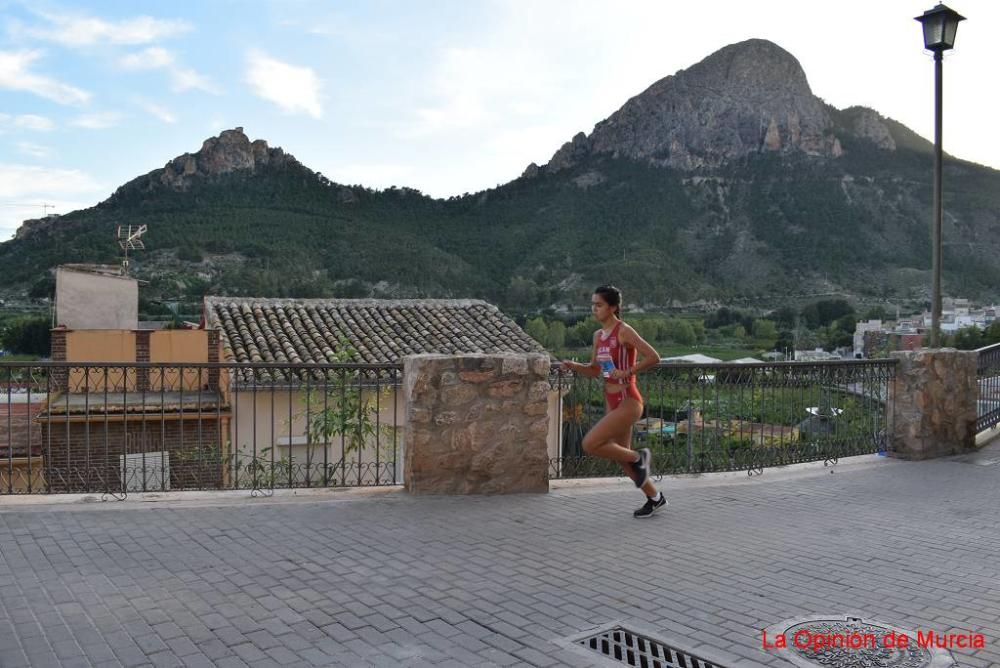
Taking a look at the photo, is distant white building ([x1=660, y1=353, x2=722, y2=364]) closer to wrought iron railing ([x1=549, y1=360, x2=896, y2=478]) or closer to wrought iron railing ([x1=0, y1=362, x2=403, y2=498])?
wrought iron railing ([x1=549, y1=360, x2=896, y2=478])

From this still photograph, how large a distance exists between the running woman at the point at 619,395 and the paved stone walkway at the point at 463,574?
1.29ft

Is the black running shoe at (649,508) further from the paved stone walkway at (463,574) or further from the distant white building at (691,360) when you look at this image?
the distant white building at (691,360)

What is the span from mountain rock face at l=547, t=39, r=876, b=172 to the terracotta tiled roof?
62.9 m

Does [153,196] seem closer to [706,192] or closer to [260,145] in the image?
[260,145]

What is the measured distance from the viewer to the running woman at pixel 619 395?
20.2 ft

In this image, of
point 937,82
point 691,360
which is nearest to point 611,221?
point 691,360

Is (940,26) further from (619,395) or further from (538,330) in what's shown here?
(538,330)

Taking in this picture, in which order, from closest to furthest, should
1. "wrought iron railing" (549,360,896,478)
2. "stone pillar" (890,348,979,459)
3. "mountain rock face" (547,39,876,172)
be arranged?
"wrought iron railing" (549,360,896,478)
"stone pillar" (890,348,979,459)
"mountain rock face" (547,39,876,172)

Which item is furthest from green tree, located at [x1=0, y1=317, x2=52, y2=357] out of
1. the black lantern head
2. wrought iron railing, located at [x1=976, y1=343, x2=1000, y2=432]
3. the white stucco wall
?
wrought iron railing, located at [x1=976, y1=343, x2=1000, y2=432]

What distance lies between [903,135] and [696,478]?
90.8 m

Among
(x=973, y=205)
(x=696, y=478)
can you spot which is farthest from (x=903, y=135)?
(x=696, y=478)

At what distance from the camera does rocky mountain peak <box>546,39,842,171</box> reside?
83.2 meters

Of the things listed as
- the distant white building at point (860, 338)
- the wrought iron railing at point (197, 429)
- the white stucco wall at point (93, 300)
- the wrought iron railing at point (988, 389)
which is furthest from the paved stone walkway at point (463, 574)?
the distant white building at point (860, 338)

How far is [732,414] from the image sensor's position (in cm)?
831
